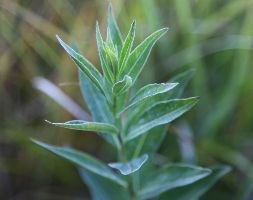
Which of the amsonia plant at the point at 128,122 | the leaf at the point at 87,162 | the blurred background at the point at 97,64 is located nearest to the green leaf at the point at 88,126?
the amsonia plant at the point at 128,122

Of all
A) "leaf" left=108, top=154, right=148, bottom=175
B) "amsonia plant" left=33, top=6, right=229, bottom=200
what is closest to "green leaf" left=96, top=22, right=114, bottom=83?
"amsonia plant" left=33, top=6, right=229, bottom=200

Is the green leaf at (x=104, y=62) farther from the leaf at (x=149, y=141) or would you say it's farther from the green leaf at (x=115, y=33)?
the leaf at (x=149, y=141)

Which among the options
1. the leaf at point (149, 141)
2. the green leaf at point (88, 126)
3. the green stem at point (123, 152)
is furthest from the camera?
the leaf at point (149, 141)

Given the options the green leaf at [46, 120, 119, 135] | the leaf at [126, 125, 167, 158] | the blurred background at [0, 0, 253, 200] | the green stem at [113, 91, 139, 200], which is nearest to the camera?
the green leaf at [46, 120, 119, 135]

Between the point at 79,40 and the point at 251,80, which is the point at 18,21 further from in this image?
the point at 251,80

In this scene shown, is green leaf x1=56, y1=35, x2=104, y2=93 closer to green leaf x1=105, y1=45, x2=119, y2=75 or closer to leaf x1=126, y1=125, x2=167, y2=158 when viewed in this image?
green leaf x1=105, y1=45, x2=119, y2=75

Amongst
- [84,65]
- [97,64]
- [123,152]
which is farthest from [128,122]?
[97,64]
